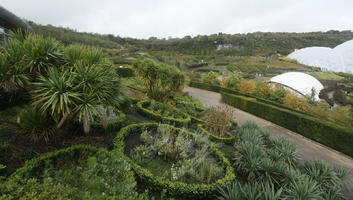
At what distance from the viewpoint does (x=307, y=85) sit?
23625 millimetres

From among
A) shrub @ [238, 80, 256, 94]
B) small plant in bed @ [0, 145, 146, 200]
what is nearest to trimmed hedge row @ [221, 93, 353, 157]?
shrub @ [238, 80, 256, 94]

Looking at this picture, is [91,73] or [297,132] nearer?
[91,73]

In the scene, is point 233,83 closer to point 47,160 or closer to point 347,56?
point 47,160

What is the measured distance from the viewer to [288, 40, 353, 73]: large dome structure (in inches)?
1490

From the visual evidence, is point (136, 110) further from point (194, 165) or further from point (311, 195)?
point (311, 195)

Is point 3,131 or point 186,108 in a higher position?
point 3,131

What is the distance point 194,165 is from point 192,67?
5036 centimetres

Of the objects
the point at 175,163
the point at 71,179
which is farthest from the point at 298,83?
the point at 71,179

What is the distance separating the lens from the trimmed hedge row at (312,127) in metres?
8.09

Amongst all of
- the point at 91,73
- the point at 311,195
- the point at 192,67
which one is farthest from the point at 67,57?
the point at 192,67

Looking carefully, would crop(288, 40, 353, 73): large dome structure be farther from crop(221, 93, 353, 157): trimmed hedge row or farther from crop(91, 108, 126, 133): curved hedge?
crop(91, 108, 126, 133): curved hedge

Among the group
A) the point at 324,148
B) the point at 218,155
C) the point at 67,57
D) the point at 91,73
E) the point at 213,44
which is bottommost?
the point at 324,148

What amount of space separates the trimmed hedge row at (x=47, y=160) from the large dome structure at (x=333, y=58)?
56.0 metres

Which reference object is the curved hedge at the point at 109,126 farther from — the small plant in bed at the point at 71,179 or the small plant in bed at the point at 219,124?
the small plant in bed at the point at 219,124
